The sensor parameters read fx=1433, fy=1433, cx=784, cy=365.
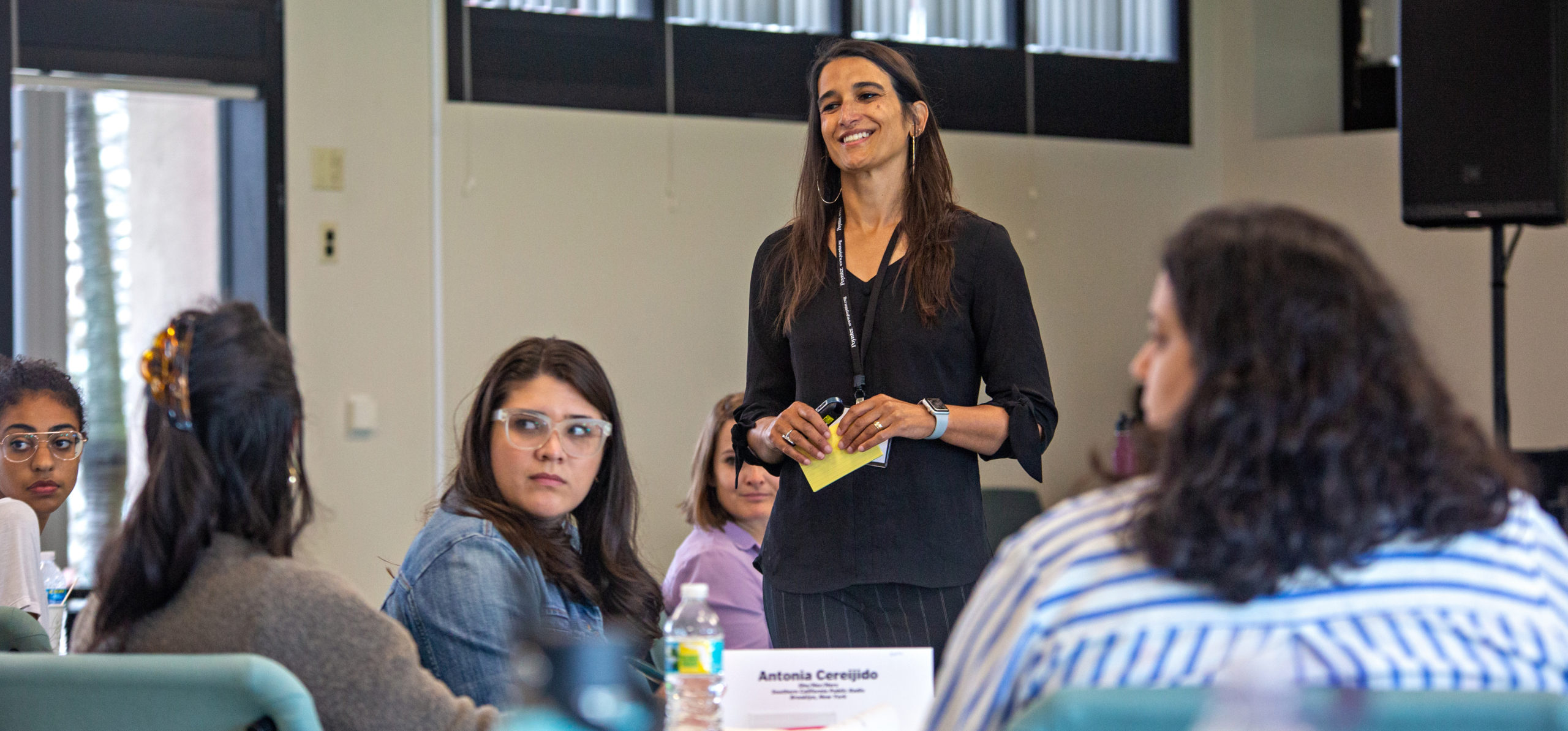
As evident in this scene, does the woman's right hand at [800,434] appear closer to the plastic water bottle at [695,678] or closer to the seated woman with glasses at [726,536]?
the plastic water bottle at [695,678]

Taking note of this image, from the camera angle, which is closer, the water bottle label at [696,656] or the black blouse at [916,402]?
the water bottle label at [696,656]

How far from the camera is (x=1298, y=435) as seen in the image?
1.02 metres

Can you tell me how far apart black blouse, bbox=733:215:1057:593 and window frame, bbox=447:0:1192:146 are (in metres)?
3.18

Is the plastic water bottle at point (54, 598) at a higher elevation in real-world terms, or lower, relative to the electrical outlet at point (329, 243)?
lower

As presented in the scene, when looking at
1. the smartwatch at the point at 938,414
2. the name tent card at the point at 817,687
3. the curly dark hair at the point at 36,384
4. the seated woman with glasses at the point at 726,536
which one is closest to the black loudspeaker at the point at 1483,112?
the seated woman with glasses at the point at 726,536

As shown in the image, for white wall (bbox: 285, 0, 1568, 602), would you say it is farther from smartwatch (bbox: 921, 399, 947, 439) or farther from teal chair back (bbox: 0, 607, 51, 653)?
teal chair back (bbox: 0, 607, 51, 653)

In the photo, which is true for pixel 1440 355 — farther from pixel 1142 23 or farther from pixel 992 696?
pixel 1142 23

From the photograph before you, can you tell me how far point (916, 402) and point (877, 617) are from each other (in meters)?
0.33

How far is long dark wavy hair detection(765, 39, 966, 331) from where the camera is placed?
2209 millimetres

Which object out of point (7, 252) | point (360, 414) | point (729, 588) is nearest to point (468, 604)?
point (729, 588)

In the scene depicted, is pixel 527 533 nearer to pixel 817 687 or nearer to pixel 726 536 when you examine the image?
pixel 817 687

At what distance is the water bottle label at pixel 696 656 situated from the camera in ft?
5.44

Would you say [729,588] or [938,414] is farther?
[729,588]

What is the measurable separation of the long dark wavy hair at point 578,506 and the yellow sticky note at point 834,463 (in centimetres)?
28
